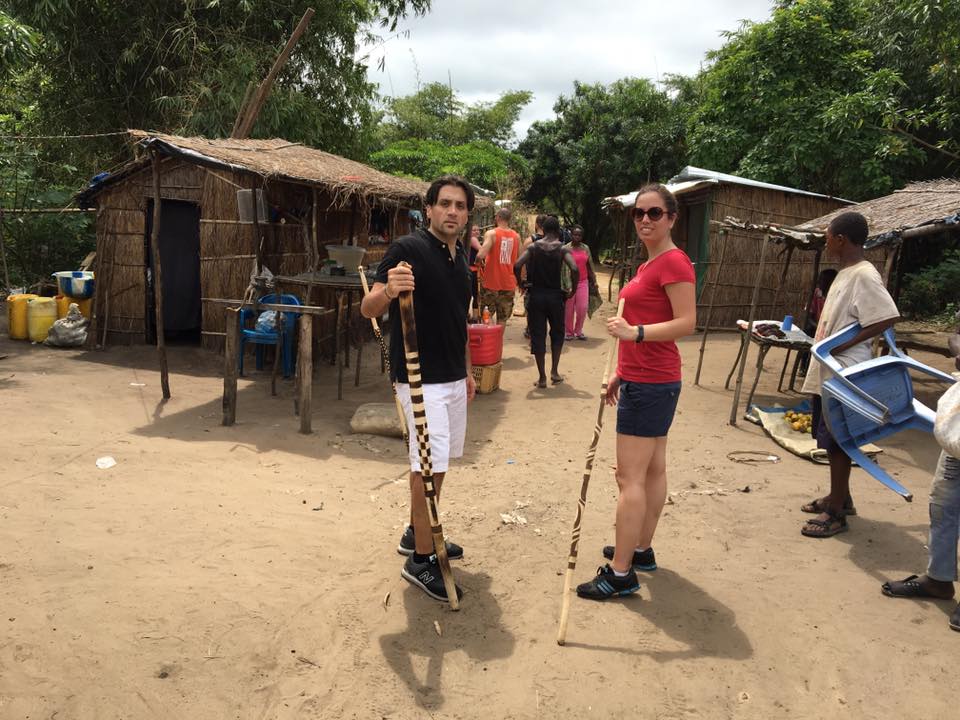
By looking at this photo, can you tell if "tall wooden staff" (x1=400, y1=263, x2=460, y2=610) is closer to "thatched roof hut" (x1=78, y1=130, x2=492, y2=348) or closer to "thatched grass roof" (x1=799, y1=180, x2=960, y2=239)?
"thatched roof hut" (x1=78, y1=130, x2=492, y2=348)

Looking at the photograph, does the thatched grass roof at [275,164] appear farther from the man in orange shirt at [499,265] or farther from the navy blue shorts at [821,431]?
the navy blue shorts at [821,431]

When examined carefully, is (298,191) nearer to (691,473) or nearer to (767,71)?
(691,473)

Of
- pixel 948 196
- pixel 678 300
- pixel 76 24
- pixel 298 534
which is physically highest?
pixel 76 24

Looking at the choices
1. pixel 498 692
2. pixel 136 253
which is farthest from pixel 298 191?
pixel 498 692

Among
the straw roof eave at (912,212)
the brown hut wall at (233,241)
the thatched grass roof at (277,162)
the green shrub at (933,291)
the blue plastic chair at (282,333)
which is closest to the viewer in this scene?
the thatched grass roof at (277,162)

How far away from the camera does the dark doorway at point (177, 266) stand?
975 centimetres

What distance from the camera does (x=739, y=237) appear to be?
1288cm

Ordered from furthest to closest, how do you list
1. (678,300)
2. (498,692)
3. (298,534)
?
(298,534) → (678,300) → (498,692)

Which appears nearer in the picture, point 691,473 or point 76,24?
point 691,473

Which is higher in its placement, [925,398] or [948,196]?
[948,196]

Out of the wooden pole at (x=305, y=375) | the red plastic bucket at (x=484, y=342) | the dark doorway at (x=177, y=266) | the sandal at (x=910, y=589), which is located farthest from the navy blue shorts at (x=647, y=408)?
the dark doorway at (x=177, y=266)

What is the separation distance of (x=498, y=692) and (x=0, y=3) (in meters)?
14.3

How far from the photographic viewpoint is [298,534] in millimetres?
4117

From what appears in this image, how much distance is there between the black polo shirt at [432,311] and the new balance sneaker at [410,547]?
101cm
